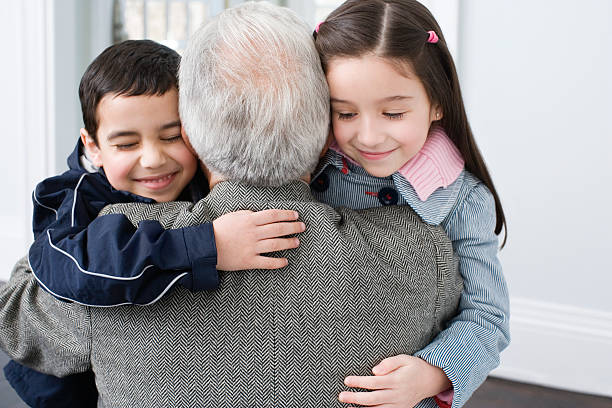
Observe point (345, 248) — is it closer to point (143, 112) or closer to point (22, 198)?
point (143, 112)

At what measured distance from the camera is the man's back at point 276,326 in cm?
85

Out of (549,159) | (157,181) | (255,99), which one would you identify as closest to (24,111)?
(157,181)

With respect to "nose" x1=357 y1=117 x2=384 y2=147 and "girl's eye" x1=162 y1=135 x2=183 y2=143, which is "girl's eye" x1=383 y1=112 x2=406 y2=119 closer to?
"nose" x1=357 y1=117 x2=384 y2=147

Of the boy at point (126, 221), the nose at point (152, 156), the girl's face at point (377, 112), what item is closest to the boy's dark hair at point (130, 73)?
the boy at point (126, 221)

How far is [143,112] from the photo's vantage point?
1.16 m

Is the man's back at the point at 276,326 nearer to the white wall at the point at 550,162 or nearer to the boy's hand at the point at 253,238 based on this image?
the boy's hand at the point at 253,238

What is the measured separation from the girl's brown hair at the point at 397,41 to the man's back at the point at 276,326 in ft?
0.99

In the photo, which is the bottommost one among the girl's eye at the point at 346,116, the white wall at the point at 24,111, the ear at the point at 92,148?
the white wall at the point at 24,111

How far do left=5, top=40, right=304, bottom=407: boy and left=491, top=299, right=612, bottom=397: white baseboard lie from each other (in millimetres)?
1733

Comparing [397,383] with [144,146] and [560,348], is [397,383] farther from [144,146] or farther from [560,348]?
[560,348]

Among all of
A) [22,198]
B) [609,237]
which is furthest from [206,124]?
[22,198]

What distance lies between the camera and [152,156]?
1.17 metres

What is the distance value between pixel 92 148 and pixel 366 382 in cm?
77

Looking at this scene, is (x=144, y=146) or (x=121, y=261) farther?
(x=144, y=146)
